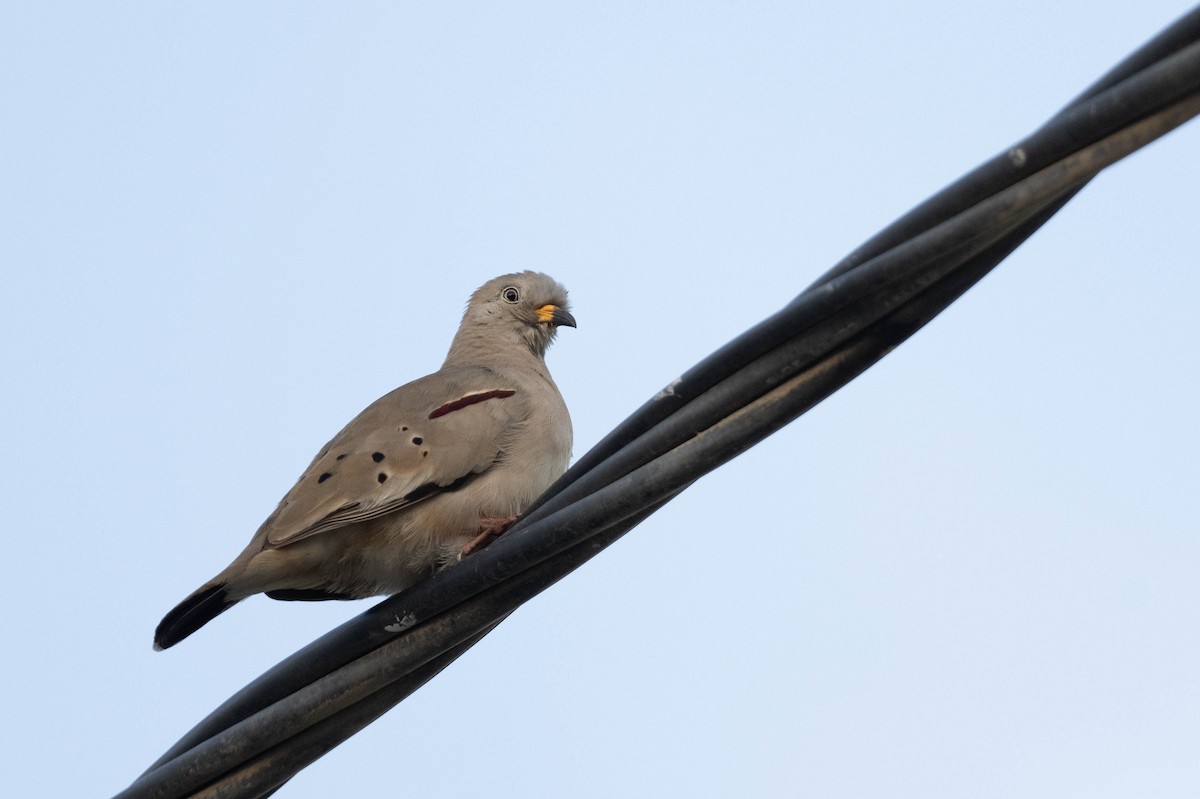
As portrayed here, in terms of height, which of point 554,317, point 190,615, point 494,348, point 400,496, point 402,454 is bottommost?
point 190,615

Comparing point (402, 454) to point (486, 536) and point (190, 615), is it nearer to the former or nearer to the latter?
point (486, 536)

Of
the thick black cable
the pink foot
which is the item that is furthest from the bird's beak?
the thick black cable

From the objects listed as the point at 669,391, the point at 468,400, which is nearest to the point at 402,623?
the point at 669,391

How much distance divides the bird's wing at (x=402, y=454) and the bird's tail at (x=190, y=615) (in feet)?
0.91

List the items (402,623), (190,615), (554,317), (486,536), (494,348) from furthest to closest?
(554,317) → (494,348) → (486,536) → (190,615) → (402,623)

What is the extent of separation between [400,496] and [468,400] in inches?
27.5

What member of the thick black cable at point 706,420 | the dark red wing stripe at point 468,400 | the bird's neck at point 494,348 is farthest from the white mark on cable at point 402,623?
the bird's neck at point 494,348

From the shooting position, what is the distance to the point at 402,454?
5.59 meters

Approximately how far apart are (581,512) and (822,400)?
1.99ft

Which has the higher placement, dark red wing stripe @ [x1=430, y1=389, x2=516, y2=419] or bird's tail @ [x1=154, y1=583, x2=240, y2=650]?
dark red wing stripe @ [x1=430, y1=389, x2=516, y2=419]

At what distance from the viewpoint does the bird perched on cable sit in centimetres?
533

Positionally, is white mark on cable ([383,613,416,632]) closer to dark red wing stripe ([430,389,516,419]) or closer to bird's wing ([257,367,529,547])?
bird's wing ([257,367,529,547])

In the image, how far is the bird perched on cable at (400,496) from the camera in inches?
210

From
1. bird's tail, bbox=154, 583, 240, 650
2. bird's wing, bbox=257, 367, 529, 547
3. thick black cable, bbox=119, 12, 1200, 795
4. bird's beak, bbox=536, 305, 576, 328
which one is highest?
bird's beak, bbox=536, 305, 576, 328
